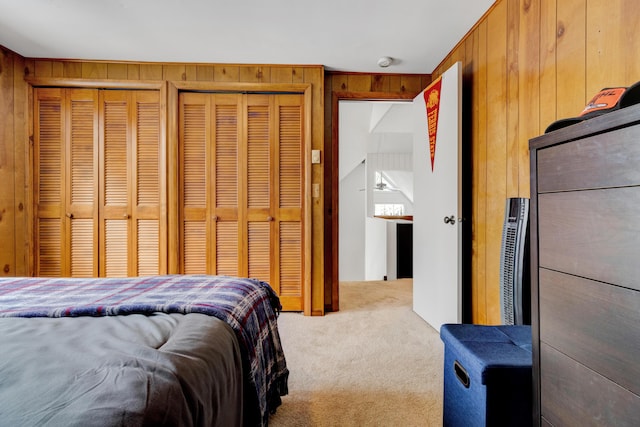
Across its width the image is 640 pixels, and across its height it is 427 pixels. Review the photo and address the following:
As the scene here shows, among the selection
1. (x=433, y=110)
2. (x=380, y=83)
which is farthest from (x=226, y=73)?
(x=433, y=110)

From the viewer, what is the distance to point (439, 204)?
2.46 meters

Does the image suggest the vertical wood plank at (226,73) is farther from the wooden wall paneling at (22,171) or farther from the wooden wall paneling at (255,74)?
the wooden wall paneling at (22,171)

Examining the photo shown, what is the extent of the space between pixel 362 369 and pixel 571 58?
2.00m

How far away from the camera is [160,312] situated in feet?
3.33

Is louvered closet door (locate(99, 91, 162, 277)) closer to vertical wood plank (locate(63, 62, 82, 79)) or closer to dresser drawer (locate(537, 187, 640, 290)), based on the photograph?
vertical wood plank (locate(63, 62, 82, 79))

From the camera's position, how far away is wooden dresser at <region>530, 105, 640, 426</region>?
60 cm

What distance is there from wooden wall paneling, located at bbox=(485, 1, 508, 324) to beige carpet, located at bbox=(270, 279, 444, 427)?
581 millimetres

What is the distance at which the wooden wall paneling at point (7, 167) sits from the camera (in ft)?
8.23

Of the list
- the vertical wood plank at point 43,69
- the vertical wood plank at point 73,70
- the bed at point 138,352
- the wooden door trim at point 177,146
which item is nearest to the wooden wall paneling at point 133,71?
the wooden door trim at point 177,146

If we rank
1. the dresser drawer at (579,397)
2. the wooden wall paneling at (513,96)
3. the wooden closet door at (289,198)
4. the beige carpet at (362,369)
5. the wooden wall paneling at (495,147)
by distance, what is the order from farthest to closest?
the wooden closet door at (289,198)
the wooden wall paneling at (495,147)
the wooden wall paneling at (513,96)
the beige carpet at (362,369)
the dresser drawer at (579,397)

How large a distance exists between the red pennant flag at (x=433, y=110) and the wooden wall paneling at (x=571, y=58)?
995 millimetres

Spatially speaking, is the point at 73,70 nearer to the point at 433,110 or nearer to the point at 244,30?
the point at 244,30

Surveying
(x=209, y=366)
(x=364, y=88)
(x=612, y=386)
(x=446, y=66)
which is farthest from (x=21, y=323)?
(x=446, y=66)

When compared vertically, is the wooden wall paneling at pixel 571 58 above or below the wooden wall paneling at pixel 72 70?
below
